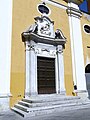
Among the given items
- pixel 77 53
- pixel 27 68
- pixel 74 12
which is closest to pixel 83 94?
pixel 77 53

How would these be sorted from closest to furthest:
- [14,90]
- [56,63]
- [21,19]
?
[14,90]
[21,19]
[56,63]

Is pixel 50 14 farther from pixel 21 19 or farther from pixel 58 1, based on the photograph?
pixel 21 19

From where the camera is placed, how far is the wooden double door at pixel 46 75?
29.8ft

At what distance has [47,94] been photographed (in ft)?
29.9

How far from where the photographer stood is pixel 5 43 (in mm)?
8164

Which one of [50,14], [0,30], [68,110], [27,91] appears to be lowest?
[68,110]

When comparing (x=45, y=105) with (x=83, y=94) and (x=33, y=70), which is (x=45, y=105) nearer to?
(x=33, y=70)

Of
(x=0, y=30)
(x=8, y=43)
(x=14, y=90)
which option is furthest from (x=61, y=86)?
(x=0, y=30)

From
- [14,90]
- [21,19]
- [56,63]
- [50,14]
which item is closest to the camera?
[14,90]

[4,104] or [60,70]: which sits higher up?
[60,70]

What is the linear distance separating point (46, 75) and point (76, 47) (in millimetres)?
3099

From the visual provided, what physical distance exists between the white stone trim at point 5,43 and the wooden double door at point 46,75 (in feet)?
6.18

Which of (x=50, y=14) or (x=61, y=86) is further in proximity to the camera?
(x=50, y=14)

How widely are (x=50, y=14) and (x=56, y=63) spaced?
3.20m
